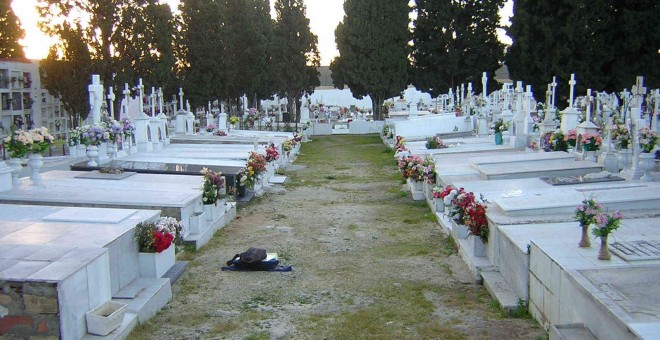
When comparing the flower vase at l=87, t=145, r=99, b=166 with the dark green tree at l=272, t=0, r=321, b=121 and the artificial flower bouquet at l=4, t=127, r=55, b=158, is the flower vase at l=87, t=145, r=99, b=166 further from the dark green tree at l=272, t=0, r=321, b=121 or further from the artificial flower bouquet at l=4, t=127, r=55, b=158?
the dark green tree at l=272, t=0, r=321, b=121

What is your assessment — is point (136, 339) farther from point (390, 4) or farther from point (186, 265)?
point (390, 4)

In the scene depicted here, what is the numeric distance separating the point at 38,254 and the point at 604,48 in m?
26.4

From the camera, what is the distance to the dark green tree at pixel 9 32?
31.8 m

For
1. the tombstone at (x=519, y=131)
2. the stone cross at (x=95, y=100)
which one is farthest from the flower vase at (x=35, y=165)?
the tombstone at (x=519, y=131)

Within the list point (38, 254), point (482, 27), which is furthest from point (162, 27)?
point (38, 254)

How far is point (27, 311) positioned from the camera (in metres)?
5.18

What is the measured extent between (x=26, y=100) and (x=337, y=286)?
72.2 feet

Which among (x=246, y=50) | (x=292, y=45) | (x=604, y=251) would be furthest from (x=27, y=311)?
(x=292, y=45)

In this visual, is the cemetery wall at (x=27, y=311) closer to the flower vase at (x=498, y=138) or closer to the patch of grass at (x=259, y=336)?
the patch of grass at (x=259, y=336)

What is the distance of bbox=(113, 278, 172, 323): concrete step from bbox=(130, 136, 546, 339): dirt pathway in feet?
0.37

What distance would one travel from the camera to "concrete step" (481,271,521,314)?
648cm

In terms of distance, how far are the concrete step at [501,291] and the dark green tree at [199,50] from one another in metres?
27.7

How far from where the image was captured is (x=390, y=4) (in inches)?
1403

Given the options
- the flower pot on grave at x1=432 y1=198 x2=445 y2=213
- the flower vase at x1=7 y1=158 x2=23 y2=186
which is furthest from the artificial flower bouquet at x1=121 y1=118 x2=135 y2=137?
the flower pot on grave at x1=432 y1=198 x2=445 y2=213
